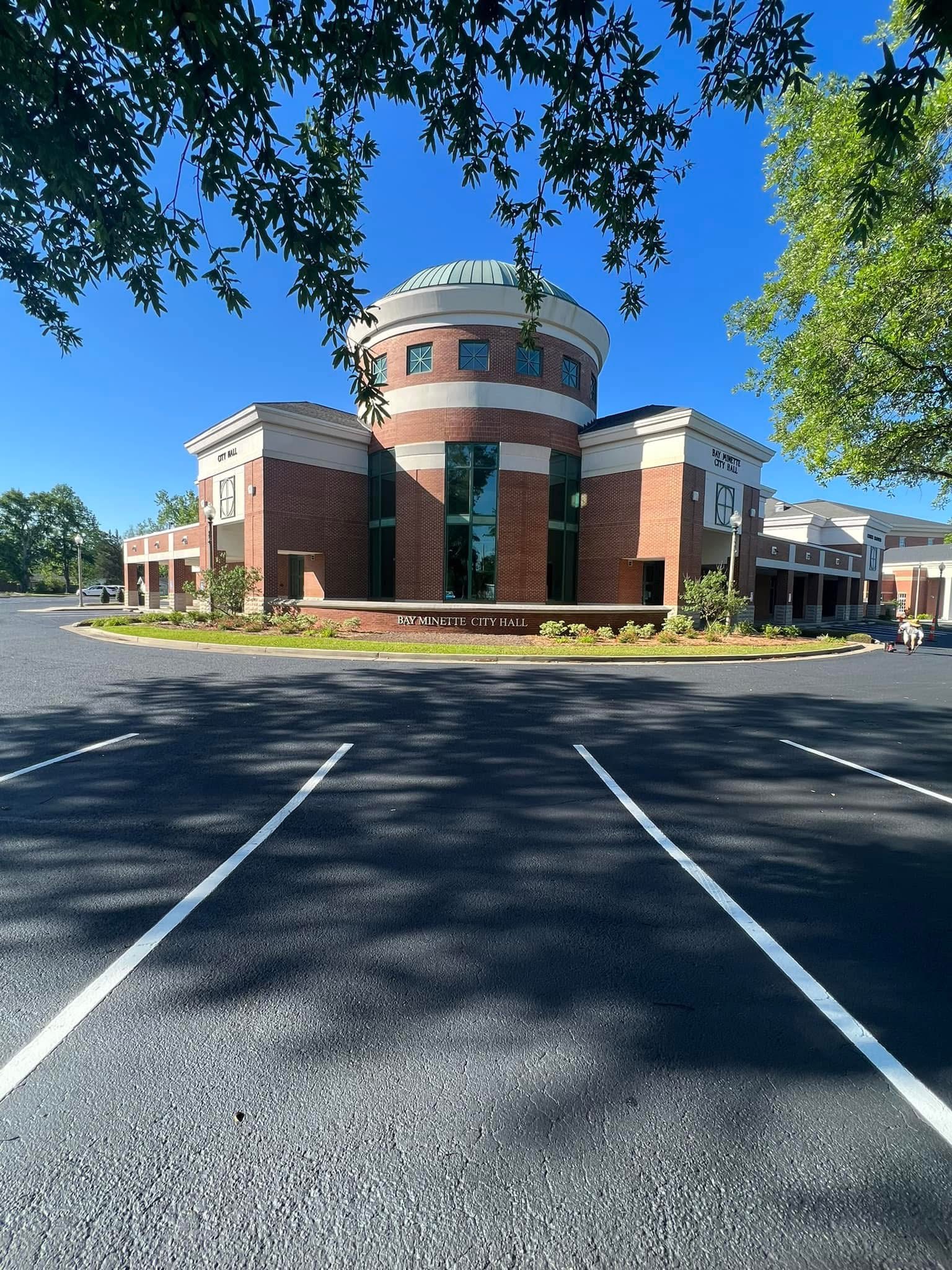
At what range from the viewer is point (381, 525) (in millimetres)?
26609

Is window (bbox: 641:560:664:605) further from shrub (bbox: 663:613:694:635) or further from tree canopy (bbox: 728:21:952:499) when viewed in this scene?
tree canopy (bbox: 728:21:952:499)

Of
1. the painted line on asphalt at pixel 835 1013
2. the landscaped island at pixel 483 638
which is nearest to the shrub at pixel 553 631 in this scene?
the landscaped island at pixel 483 638

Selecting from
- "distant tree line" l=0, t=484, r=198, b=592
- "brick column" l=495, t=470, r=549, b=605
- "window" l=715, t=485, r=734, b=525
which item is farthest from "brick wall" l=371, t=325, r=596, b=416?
"distant tree line" l=0, t=484, r=198, b=592

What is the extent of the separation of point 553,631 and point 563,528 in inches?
383

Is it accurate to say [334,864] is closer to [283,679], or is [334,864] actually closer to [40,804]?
[40,804]

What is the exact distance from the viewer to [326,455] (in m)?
25.9

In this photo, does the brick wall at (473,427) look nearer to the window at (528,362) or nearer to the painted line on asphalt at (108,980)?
the window at (528,362)

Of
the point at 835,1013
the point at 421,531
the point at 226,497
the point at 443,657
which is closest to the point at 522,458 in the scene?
the point at 421,531

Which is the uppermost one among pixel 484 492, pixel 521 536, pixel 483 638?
pixel 484 492

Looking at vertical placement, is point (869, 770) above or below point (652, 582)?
below

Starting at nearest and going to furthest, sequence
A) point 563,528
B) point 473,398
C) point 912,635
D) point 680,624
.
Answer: point 912,635
point 680,624
point 473,398
point 563,528

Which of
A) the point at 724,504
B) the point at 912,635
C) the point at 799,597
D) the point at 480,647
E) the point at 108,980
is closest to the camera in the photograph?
the point at 108,980

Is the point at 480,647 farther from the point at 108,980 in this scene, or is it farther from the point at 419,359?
the point at 419,359

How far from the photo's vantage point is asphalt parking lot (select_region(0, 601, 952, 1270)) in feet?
5.10
